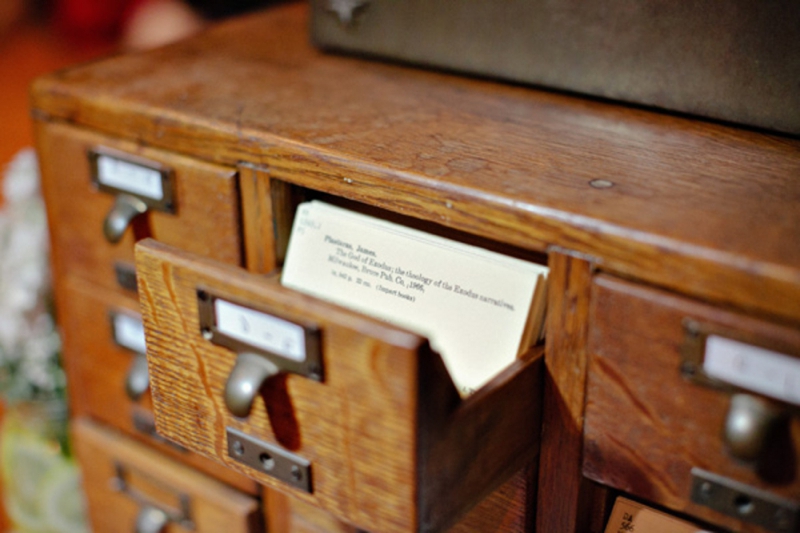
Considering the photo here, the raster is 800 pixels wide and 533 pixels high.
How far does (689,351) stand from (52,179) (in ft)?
2.19

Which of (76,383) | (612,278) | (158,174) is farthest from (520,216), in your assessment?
(76,383)

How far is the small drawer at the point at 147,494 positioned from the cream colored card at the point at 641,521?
1.29 ft

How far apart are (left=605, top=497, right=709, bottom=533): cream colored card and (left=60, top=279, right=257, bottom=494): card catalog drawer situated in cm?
39

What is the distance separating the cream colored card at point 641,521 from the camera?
67 centimetres

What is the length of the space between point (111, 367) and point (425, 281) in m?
0.46

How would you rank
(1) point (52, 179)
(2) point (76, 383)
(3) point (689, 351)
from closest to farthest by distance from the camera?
(3) point (689, 351) < (1) point (52, 179) < (2) point (76, 383)

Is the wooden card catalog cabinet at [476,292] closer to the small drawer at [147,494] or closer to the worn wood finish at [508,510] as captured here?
the worn wood finish at [508,510]

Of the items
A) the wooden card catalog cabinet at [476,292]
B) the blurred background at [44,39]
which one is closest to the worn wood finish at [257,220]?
the wooden card catalog cabinet at [476,292]

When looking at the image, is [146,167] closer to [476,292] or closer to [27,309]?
[476,292]

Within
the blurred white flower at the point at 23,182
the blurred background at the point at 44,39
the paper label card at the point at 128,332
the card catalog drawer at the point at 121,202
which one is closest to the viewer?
the card catalog drawer at the point at 121,202

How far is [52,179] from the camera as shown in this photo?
920mm

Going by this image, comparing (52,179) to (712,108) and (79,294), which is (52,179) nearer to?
(79,294)

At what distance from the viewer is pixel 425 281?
27.3 inches

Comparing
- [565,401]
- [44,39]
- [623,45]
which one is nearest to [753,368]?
[565,401]
